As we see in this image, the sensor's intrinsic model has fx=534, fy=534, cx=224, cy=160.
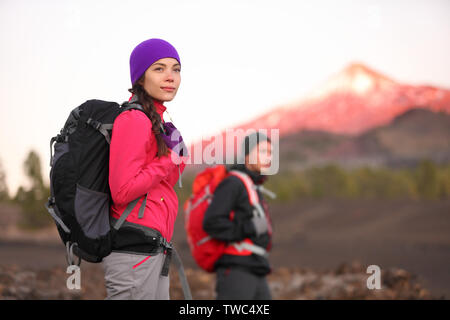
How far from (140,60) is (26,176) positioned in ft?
30.9

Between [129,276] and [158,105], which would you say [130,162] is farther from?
[129,276]

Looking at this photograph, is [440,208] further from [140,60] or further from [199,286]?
[140,60]

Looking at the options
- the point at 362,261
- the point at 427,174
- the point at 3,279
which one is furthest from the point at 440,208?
the point at 3,279

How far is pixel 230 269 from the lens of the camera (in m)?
4.21

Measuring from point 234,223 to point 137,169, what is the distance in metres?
1.93

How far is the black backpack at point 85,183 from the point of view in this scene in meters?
2.40

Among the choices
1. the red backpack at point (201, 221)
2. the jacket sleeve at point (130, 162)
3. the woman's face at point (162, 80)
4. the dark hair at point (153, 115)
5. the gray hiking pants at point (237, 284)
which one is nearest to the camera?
the jacket sleeve at point (130, 162)

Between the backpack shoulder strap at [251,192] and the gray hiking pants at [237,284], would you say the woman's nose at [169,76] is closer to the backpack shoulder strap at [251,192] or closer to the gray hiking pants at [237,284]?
the backpack shoulder strap at [251,192]

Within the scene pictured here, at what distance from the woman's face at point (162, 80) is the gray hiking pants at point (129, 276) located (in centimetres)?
79

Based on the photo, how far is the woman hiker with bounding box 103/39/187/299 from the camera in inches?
94.8

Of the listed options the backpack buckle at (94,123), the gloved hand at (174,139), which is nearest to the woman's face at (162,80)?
the gloved hand at (174,139)

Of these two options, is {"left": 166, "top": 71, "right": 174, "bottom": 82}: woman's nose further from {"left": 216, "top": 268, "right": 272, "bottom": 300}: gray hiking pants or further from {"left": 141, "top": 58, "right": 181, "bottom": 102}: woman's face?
→ {"left": 216, "top": 268, "right": 272, "bottom": 300}: gray hiking pants

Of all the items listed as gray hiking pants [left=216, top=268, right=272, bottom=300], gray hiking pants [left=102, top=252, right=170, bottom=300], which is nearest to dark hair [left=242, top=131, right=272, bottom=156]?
Answer: gray hiking pants [left=216, top=268, right=272, bottom=300]

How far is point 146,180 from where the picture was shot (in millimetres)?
2410
